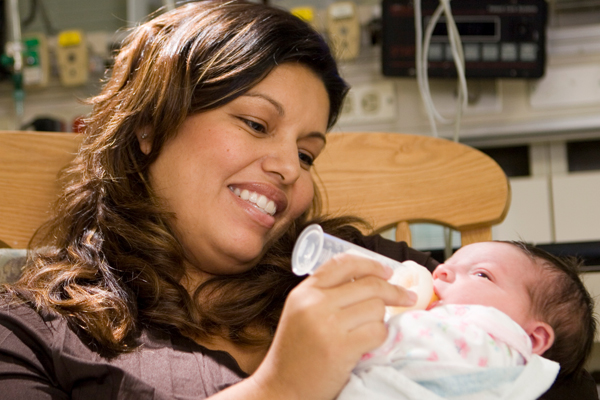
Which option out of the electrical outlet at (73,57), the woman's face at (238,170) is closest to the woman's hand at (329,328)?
the woman's face at (238,170)

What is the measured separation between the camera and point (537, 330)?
1.02 meters

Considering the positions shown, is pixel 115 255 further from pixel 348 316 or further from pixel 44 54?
pixel 44 54

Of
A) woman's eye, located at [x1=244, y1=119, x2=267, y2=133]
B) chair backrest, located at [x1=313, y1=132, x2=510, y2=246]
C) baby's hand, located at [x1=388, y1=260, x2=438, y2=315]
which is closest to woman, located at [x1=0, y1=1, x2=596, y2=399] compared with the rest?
woman's eye, located at [x1=244, y1=119, x2=267, y2=133]

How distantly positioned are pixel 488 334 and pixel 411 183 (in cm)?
65

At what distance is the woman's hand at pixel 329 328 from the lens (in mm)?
771

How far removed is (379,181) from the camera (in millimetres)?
1517

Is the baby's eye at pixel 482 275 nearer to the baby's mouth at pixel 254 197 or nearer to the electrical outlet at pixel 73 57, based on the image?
the baby's mouth at pixel 254 197

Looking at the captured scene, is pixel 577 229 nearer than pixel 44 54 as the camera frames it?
Yes

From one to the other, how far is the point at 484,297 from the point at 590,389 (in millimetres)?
274

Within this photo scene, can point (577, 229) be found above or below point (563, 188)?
below

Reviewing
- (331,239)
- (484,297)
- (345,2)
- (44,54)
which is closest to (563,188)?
(345,2)

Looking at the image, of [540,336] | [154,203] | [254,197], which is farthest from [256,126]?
[540,336]

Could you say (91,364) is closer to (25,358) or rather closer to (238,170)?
(25,358)

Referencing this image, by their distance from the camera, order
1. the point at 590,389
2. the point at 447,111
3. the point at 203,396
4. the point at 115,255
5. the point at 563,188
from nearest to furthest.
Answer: the point at 203,396 < the point at 590,389 < the point at 115,255 < the point at 563,188 < the point at 447,111
